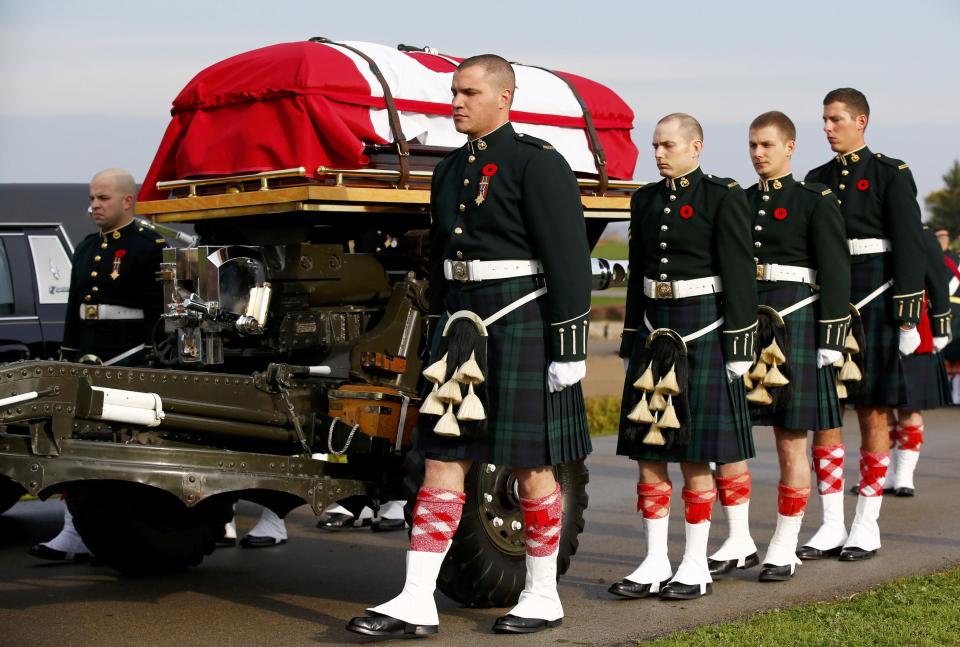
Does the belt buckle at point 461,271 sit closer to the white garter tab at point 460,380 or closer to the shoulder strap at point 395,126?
the white garter tab at point 460,380

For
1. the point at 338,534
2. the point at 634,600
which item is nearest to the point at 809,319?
the point at 634,600

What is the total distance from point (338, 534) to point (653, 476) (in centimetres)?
208

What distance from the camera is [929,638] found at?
16.8ft

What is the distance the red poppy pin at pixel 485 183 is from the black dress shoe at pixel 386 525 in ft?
9.10

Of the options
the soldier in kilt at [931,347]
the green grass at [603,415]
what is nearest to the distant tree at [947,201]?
the green grass at [603,415]

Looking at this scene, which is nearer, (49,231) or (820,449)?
(820,449)

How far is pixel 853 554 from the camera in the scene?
671 cm

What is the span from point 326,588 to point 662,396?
1568 mm

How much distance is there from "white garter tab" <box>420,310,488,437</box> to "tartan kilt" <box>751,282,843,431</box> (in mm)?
1753

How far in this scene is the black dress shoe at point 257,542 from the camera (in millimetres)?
7203

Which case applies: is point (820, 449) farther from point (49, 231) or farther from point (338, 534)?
point (49, 231)

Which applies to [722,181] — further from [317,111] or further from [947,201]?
[947,201]

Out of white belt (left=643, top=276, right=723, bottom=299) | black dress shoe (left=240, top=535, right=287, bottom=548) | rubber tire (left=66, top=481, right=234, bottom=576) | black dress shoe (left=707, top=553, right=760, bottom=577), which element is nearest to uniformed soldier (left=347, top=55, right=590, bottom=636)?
white belt (left=643, top=276, right=723, bottom=299)

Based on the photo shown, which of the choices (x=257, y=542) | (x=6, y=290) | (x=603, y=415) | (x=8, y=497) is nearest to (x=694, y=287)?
(x=257, y=542)
